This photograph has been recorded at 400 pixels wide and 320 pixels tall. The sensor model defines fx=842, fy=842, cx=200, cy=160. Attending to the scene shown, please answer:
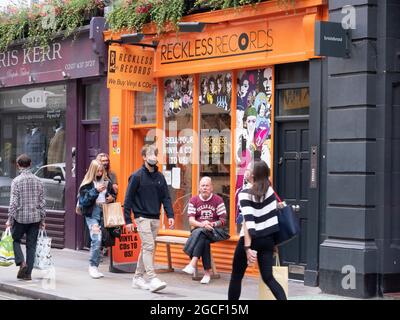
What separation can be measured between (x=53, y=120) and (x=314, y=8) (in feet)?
25.1

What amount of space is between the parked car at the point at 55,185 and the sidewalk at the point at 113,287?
347cm

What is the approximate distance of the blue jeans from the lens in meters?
13.1

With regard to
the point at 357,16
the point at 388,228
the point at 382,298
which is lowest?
the point at 382,298

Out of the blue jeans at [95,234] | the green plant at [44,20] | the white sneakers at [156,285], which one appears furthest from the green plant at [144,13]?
the white sneakers at [156,285]

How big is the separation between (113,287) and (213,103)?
3795 mm

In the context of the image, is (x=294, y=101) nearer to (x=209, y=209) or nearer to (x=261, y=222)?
(x=209, y=209)

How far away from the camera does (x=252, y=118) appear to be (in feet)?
44.0

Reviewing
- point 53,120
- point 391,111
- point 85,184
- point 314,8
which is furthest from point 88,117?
point 391,111

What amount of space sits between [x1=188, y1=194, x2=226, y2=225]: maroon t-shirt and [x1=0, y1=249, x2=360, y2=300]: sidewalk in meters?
1.00

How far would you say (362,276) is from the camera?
11148mm

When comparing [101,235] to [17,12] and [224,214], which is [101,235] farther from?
[17,12]

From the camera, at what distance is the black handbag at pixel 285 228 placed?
9.36 m

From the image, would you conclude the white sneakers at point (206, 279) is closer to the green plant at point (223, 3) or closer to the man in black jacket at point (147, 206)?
the man in black jacket at point (147, 206)

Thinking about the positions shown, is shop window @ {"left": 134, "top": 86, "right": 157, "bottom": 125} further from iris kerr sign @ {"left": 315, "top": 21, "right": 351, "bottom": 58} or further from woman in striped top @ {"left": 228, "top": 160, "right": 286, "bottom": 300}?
woman in striped top @ {"left": 228, "top": 160, "right": 286, "bottom": 300}
